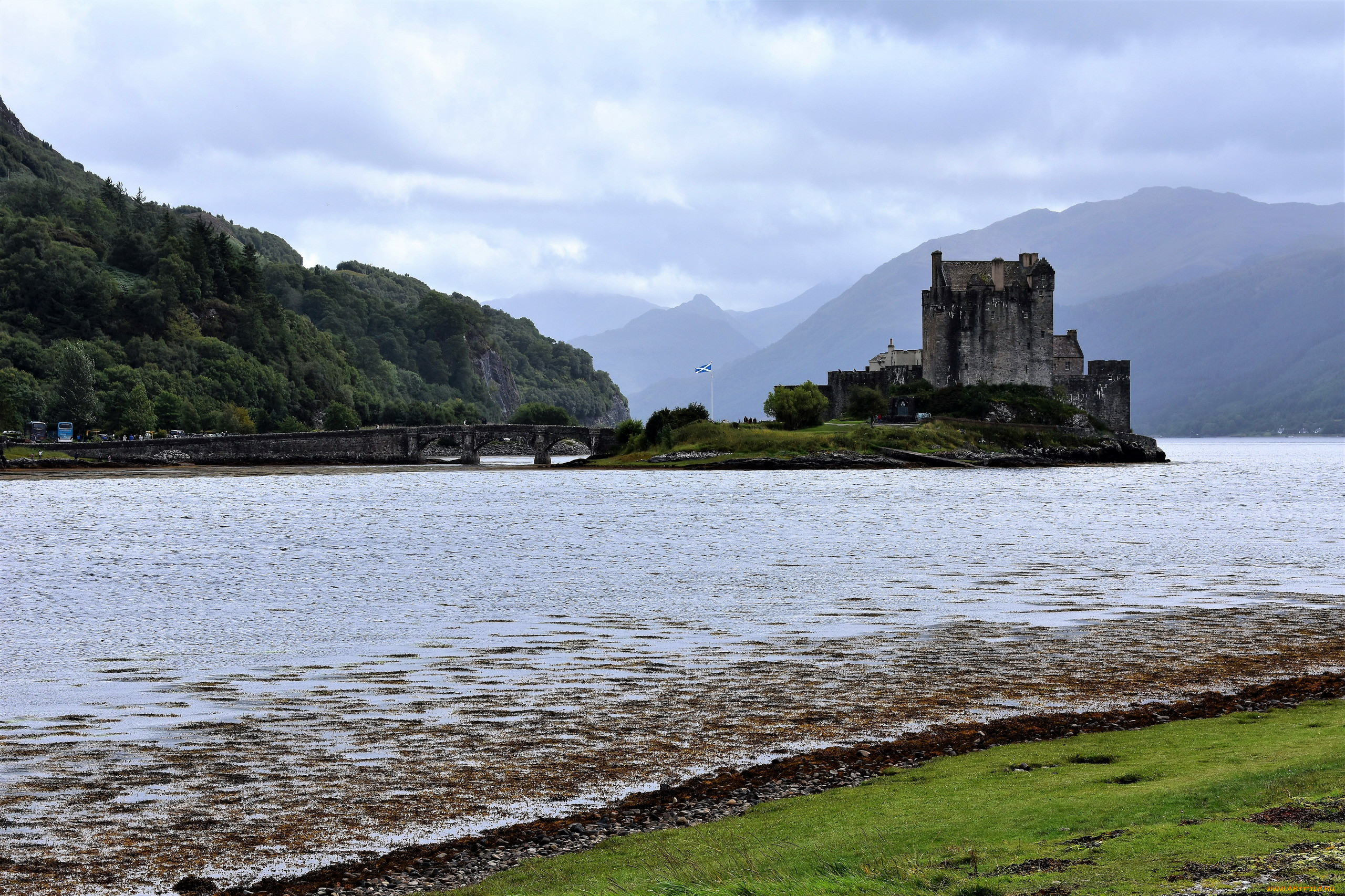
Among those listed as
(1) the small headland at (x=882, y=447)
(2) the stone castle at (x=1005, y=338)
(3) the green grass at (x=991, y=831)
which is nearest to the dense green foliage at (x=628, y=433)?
(1) the small headland at (x=882, y=447)

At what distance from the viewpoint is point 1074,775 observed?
10.6 meters

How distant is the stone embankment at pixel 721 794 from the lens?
8.67 meters

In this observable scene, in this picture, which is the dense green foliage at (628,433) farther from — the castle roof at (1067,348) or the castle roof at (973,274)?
the castle roof at (1067,348)

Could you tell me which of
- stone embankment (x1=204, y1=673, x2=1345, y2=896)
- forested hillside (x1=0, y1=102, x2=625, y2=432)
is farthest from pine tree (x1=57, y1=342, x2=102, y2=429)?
stone embankment (x1=204, y1=673, x2=1345, y2=896)

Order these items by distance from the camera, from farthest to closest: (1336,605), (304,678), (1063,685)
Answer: (1336,605)
(304,678)
(1063,685)

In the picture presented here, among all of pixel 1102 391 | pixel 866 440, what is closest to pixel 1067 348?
pixel 1102 391

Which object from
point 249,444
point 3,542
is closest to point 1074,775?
point 3,542

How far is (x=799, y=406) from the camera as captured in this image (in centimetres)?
12019

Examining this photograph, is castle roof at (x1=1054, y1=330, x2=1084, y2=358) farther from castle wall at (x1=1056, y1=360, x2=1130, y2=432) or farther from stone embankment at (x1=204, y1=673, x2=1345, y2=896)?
stone embankment at (x1=204, y1=673, x2=1345, y2=896)

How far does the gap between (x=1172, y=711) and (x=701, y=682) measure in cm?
570

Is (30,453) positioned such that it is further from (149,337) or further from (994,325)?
(994,325)

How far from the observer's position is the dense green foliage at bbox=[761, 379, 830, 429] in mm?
120062

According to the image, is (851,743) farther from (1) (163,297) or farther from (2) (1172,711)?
(1) (163,297)

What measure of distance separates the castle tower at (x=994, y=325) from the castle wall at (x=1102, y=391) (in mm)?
→ 3702
